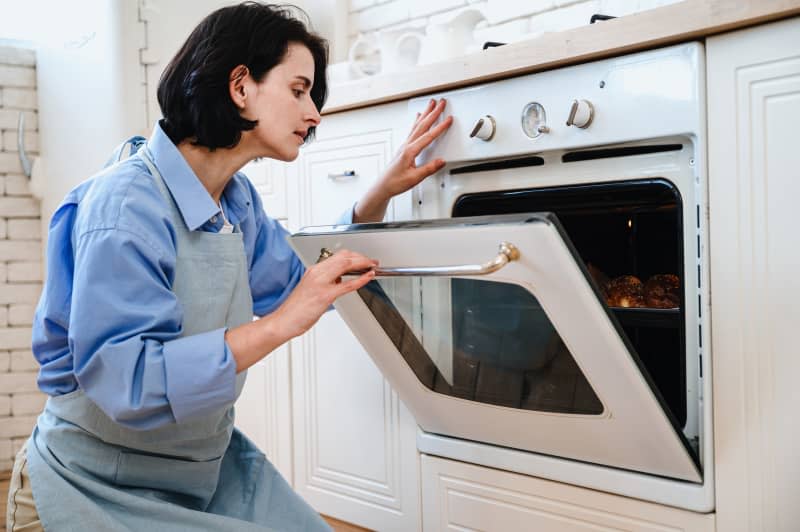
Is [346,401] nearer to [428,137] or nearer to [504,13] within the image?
[428,137]

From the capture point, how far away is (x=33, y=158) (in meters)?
2.94

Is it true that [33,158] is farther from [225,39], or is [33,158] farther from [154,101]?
[225,39]

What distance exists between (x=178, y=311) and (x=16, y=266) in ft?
7.18

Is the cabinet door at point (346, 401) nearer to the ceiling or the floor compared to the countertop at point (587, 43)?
nearer to the floor

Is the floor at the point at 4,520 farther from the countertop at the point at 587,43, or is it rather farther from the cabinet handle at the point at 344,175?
the countertop at the point at 587,43

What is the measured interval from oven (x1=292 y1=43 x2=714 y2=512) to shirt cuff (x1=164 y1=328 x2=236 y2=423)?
1.00 feet

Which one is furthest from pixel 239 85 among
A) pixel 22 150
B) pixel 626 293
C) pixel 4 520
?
pixel 22 150

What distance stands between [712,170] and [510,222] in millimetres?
401

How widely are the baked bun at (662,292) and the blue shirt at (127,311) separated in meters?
0.78

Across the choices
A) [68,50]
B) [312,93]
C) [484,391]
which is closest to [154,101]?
[68,50]

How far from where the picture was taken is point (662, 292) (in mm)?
1423

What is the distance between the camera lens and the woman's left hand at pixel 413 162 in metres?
1.55

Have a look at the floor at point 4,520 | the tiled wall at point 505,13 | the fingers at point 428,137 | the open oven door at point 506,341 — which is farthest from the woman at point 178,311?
the tiled wall at point 505,13

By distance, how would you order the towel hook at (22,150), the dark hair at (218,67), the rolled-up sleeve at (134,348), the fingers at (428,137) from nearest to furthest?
the rolled-up sleeve at (134,348), the dark hair at (218,67), the fingers at (428,137), the towel hook at (22,150)
